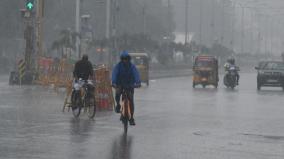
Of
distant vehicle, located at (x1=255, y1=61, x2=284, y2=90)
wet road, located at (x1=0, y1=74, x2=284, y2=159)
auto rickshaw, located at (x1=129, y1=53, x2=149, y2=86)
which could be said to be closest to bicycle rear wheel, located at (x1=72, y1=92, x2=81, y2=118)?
wet road, located at (x1=0, y1=74, x2=284, y2=159)

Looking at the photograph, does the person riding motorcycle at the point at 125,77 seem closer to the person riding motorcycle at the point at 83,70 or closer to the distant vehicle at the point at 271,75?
the person riding motorcycle at the point at 83,70

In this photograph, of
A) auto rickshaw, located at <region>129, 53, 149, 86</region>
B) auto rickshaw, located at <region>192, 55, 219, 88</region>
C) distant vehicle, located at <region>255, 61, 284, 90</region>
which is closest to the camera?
distant vehicle, located at <region>255, 61, 284, 90</region>

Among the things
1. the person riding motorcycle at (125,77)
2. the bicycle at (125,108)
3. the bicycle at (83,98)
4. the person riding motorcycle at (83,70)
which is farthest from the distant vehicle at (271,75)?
the bicycle at (125,108)

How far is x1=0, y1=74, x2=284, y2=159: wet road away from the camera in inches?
533

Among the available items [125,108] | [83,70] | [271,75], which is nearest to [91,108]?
[83,70]

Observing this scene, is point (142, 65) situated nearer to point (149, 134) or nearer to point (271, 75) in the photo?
point (271, 75)

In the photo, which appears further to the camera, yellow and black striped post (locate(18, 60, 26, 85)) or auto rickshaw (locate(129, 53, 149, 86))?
auto rickshaw (locate(129, 53, 149, 86))

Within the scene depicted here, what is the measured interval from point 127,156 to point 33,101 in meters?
14.9

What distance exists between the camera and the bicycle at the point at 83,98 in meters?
20.8

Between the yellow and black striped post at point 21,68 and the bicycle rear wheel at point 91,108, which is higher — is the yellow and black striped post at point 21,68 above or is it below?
above

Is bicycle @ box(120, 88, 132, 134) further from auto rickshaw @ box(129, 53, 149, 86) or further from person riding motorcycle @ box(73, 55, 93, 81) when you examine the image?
auto rickshaw @ box(129, 53, 149, 86)

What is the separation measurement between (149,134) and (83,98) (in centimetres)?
458

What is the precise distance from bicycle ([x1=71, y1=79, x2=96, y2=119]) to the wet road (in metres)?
0.38

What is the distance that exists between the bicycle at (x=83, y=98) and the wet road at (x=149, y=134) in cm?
38
